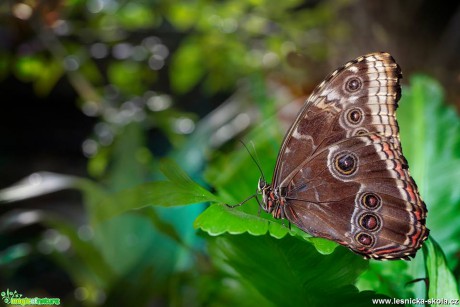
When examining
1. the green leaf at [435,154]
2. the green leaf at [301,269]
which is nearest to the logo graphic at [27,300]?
the green leaf at [301,269]

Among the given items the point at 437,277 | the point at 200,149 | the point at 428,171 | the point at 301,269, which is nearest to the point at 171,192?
the point at 301,269

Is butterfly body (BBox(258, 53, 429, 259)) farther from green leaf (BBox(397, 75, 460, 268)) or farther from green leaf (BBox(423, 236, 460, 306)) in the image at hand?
green leaf (BBox(397, 75, 460, 268))

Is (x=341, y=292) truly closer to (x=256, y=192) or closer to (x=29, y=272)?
(x=256, y=192)

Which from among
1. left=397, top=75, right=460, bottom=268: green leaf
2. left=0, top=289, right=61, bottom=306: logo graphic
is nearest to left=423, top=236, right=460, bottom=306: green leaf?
left=397, top=75, right=460, bottom=268: green leaf

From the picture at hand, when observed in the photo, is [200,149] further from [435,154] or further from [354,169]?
[354,169]

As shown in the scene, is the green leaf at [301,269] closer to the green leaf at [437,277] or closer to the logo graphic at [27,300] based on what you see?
the green leaf at [437,277]

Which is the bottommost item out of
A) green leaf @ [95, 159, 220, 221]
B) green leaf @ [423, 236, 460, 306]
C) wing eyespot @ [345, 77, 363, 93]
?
green leaf @ [423, 236, 460, 306]

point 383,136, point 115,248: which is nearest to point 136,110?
point 115,248
